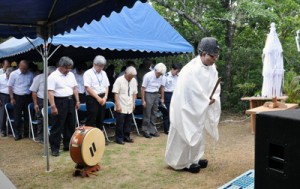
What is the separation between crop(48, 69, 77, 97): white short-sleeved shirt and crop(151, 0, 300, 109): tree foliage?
578cm

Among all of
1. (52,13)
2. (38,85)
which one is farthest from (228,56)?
(52,13)

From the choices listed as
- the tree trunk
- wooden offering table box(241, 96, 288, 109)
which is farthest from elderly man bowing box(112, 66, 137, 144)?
the tree trunk

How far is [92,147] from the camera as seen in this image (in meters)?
4.86

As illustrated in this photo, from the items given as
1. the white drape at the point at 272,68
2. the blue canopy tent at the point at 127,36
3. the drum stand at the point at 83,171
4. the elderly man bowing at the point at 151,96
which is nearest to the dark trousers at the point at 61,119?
the drum stand at the point at 83,171

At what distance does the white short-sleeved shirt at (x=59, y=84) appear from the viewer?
5.94 m

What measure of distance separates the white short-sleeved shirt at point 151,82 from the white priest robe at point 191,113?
2.54 m

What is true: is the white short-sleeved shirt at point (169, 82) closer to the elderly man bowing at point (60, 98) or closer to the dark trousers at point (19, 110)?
the elderly man bowing at point (60, 98)

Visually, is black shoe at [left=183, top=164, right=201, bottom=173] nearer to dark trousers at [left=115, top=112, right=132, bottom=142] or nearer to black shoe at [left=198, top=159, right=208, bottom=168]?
black shoe at [left=198, top=159, right=208, bottom=168]

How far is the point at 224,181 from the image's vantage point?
4719 millimetres

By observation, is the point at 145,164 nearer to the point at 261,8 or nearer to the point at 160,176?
the point at 160,176

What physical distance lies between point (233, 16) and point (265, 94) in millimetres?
3732

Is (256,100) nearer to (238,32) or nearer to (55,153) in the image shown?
(238,32)

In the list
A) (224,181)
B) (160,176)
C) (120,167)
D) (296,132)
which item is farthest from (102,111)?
(296,132)

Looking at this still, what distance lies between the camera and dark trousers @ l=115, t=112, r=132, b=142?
703cm
